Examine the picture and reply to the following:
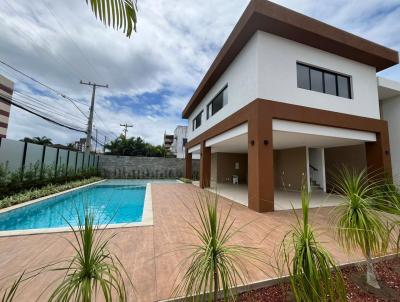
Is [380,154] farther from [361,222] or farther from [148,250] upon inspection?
[148,250]

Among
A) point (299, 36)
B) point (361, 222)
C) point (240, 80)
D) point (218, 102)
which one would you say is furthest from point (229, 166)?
point (361, 222)

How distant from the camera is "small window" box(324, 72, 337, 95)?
7961 millimetres

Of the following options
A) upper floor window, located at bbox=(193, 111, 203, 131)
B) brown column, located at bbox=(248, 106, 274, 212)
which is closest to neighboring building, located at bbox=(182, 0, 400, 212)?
brown column, located at bbox=(248, 106, 274, 212)

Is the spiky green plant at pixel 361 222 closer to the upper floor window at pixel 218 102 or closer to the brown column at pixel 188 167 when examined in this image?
the upper floor window at pixel 218 102

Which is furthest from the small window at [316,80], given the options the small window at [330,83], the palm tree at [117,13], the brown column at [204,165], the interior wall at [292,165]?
the palm tree at [117,13]

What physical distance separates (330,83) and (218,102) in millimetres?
5482

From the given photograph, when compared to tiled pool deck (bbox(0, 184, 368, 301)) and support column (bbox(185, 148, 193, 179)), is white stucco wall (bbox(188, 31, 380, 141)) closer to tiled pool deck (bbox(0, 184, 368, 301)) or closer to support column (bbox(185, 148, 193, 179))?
tiled pool deck (bbox(0, 184, 368, 301))

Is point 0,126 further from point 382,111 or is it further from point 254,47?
point 382,111

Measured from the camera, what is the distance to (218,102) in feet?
36.1

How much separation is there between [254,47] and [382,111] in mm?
9797

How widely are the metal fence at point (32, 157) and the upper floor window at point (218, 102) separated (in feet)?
32.6

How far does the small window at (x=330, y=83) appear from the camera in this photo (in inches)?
313

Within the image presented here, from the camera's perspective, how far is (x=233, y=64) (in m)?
8.79

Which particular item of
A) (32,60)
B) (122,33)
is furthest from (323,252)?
(32,60)
